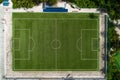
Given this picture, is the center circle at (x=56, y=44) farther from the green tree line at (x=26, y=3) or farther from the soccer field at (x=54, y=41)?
the green tree line at (x=26, y=3)

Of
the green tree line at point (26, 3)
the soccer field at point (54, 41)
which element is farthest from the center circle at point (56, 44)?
the green tree line at point (26, 3)

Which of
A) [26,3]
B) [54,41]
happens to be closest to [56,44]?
[54,41]

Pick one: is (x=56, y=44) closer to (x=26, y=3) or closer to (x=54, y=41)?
(x=54, y=41)

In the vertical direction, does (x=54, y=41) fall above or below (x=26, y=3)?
below

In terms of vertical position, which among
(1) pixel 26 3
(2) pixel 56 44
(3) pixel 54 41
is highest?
(1) pixel 26 3

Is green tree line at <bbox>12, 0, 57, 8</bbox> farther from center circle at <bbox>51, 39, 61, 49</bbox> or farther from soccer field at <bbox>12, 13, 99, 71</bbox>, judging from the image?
center circle at <bbox>51, 39, 61, 49</bbox>

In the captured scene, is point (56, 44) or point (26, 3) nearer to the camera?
point (26, 3)

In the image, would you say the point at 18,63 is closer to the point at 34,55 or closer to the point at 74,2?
the point at 34,55

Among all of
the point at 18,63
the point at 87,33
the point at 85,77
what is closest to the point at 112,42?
the point at 87,33
